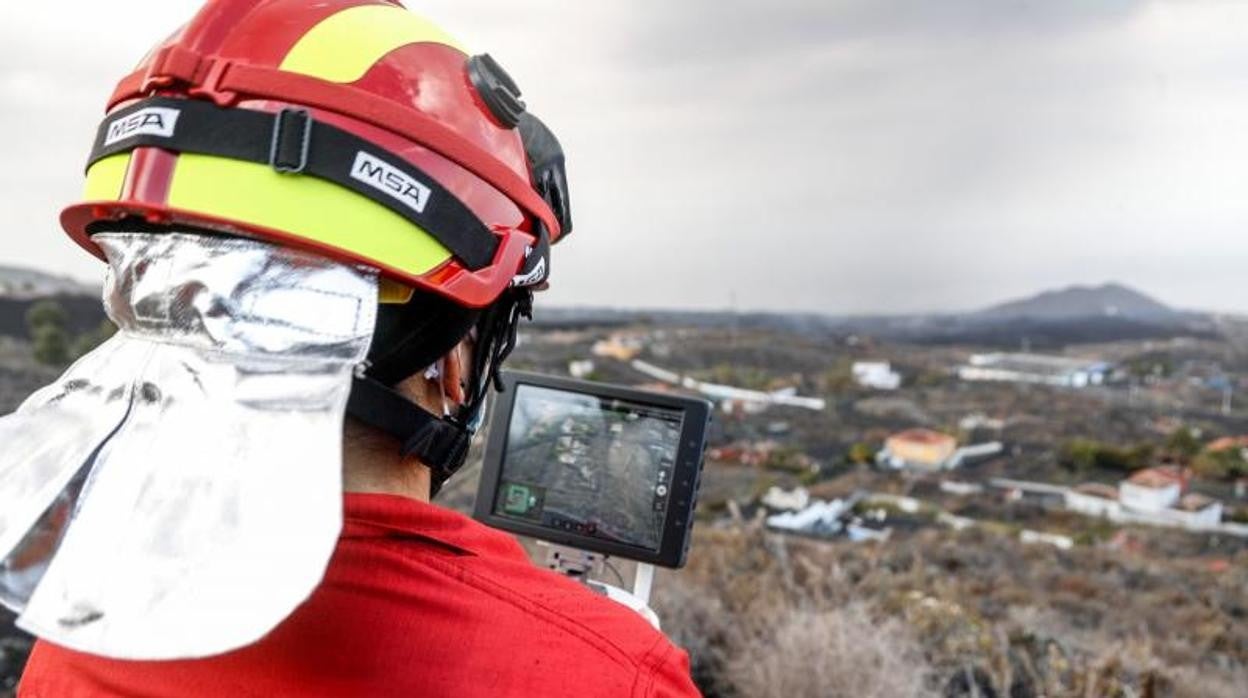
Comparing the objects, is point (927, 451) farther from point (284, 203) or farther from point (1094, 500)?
point (284, 203)

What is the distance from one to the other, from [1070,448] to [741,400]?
11.1 metres

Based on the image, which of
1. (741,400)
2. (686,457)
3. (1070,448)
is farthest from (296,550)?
(1070,448)

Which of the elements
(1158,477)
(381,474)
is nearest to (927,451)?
(1158,477)

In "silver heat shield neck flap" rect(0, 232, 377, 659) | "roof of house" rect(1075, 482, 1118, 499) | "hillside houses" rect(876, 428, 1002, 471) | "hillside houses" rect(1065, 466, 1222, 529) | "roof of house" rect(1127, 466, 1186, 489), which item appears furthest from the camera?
"hillside houses" rect(876, 428, 1002, 471)

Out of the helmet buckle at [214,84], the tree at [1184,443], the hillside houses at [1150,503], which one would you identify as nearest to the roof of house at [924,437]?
the hillside houses at [1150,503]

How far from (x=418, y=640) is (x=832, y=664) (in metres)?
4.01

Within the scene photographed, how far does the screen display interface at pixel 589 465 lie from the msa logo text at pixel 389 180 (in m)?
Answer: 1.05

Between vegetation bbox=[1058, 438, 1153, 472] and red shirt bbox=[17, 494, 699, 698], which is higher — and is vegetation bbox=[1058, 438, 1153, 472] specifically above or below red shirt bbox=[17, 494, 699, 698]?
below

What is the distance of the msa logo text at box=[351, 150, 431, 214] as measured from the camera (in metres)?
1.16

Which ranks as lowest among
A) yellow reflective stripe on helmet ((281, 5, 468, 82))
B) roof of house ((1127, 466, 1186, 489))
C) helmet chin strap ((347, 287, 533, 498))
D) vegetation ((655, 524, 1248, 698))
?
roof of house ((1127, 466, 1186, 489))

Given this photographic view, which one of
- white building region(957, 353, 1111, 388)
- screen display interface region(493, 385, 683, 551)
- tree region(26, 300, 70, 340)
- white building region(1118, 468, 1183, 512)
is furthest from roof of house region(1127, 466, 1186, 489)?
screen display interface region(493, 385, 683, 551)

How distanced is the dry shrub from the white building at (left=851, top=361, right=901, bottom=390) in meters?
38.0

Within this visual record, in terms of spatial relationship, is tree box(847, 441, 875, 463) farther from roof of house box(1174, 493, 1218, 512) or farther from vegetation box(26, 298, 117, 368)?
vegetation box(26, 298, 117, 368)

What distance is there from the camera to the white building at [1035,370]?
47.1 meters
